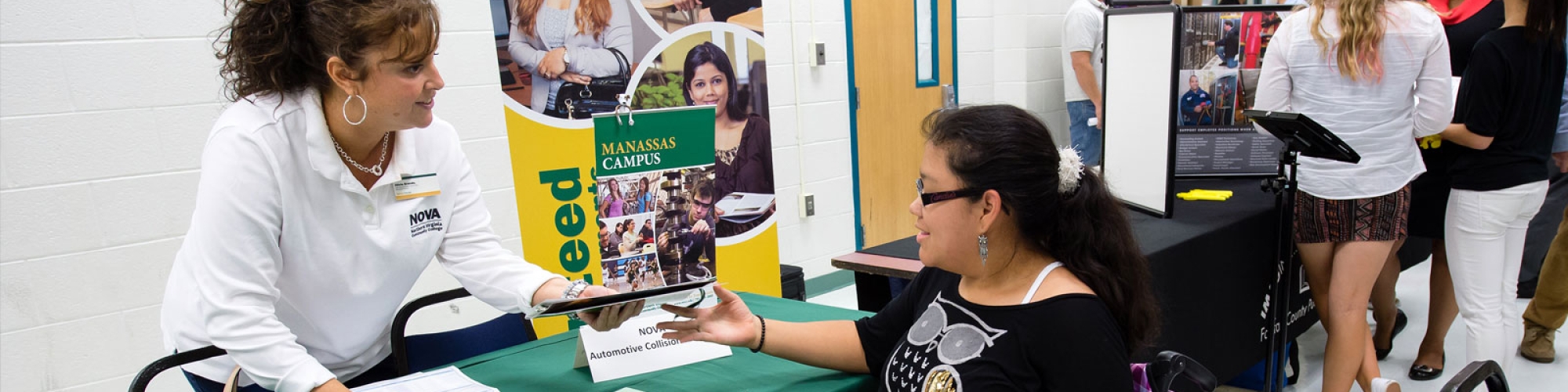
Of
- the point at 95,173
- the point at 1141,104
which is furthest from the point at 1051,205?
the point at 95,173

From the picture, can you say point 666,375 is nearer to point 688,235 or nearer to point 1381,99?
point 688,235

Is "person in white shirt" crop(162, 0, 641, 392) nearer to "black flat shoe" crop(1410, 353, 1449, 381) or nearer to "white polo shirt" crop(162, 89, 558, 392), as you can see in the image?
"white polo shirt" crop(162, 89, 558, 392)

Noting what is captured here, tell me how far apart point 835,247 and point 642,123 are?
2.25m

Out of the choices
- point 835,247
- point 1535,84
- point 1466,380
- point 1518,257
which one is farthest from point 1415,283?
point 1466,380

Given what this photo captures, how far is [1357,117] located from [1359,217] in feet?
0.92

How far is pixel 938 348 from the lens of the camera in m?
1.46

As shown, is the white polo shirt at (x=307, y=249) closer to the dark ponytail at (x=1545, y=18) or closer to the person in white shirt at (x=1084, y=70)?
the dark ponytail at (x=1545, y=18)

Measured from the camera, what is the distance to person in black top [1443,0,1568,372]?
252 centimetres

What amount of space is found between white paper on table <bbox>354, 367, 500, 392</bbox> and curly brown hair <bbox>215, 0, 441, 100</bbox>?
1.55ft

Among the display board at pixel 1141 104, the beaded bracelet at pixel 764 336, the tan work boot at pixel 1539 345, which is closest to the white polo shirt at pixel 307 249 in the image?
the beaded bracelet at pixel 764 336

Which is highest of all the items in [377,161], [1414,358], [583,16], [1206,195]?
[583,16]

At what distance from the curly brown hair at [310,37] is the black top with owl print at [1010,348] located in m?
0.91

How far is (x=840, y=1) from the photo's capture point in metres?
4.34

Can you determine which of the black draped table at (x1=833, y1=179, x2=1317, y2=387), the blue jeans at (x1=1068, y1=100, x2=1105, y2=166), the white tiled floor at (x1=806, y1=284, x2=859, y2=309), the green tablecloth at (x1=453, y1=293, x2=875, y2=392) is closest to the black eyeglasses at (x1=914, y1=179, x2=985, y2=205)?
the green tablecloth at (x1=453, y1=293, x2=875, y2=392)
